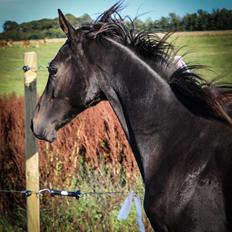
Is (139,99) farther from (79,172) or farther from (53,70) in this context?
(79,172)

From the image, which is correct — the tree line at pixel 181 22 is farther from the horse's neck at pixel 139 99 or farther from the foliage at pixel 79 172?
the horse's neck at pixel 139 99

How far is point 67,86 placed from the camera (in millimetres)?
3838

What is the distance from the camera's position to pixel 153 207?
11.0ft

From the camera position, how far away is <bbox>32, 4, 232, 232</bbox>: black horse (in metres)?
3.21

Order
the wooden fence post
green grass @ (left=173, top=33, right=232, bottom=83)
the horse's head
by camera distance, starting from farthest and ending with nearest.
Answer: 1. green grass @ (left=173, top=33, right=232, bottom=83)
2. the wooden fence post
3. the horse's head

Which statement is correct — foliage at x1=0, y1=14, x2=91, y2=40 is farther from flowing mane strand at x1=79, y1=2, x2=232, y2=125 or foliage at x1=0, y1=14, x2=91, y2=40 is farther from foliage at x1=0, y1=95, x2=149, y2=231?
flowing mane strand at x1=79, y1=2, x2=232, y2=125

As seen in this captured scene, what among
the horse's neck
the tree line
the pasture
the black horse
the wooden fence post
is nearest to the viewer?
the black horse

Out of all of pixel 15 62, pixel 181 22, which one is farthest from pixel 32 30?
pixel 181 22

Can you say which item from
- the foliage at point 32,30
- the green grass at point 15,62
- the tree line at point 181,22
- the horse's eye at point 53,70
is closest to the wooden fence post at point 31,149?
the tree line at point 181,22

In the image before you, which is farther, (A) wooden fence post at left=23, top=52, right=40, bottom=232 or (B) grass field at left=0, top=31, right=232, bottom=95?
(B) grass field at left=0, top=31, right=232, bottom=95

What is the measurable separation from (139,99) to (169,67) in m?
0.30

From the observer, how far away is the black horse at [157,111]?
3.21 meters

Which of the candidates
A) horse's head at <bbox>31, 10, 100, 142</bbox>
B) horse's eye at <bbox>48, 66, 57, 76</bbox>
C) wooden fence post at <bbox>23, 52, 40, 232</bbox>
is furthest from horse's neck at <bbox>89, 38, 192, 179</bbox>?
wooden fence post at <bbox>23, 52, 40, 232</bbox>

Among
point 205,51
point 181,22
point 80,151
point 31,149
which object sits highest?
point 181,22
